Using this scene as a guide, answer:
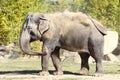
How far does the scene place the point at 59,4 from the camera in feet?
153

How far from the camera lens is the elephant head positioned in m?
11.8

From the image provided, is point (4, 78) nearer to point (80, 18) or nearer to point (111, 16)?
point (80, 18)

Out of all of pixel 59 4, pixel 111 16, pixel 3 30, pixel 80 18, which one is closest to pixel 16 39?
pixel 3 30

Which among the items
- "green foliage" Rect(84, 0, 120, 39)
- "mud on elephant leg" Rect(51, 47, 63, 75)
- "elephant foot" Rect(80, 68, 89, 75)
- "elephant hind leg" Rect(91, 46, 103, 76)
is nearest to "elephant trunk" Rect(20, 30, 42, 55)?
"mud on elephant leg" Rect(51, 47, 63, 75)

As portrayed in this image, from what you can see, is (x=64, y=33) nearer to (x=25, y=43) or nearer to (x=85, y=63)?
(x=25, y=43)

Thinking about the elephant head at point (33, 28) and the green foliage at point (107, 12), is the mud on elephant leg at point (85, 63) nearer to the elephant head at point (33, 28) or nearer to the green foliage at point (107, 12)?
the elephant head at point (33, 28)

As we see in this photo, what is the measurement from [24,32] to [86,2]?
2846 cm

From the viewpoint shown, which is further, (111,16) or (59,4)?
(59,4)

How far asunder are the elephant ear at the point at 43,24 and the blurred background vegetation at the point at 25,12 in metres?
8.88

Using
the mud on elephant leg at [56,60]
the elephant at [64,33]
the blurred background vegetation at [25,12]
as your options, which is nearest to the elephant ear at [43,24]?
the elephant at [64,33]

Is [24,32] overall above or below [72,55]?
above

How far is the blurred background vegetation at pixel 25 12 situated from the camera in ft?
71.0

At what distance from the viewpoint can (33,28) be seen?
11930mm

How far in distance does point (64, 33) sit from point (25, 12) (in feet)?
42.5
